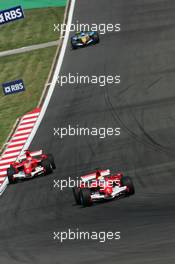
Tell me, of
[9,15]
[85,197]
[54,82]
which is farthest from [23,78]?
[85,197]

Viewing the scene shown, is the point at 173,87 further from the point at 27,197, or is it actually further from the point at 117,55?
the point at 27,197

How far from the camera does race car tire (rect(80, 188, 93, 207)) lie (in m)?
26.8

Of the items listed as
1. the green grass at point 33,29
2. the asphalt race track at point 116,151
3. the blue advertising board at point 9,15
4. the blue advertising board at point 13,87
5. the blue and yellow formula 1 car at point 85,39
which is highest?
the blue advertising board at point 9,15

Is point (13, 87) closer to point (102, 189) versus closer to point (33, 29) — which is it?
point (102, 189)

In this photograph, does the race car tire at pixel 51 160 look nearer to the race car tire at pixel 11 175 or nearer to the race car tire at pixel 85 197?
the race car tire at pixel 11 175

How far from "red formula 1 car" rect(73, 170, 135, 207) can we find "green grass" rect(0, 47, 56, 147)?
9.47 meters

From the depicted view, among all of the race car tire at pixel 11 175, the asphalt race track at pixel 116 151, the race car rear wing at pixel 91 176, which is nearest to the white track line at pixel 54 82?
the asphalt race track at pixel 116 151

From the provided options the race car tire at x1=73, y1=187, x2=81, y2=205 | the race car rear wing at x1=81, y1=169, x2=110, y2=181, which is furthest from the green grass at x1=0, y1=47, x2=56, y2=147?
the race car tire at x1=73, y1=187, x2=81, y2=205

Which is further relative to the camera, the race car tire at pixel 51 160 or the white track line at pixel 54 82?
the white track line at pixel 54 82

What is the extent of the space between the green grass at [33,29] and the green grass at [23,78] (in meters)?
1.90

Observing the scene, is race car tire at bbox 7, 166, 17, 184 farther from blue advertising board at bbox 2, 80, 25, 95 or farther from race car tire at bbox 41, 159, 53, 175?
blue advertising board at bbox 2, 80, 25, 95

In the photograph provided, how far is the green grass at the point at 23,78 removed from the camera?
4003 centimetres

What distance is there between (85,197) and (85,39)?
21037 mm

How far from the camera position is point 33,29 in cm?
5238
